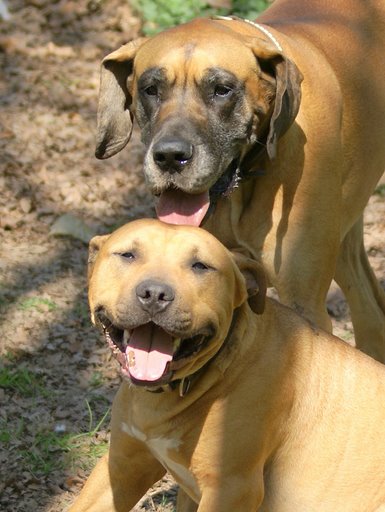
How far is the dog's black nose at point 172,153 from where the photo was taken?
186 inches

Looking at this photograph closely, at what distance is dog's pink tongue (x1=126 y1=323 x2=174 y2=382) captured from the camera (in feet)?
13.2

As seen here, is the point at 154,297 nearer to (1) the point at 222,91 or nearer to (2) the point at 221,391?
(2) the point at 221,391

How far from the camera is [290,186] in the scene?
5.17 m

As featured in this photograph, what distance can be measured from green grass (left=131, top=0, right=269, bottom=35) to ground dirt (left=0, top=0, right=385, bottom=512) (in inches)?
6.2

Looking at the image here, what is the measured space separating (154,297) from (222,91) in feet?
4.23

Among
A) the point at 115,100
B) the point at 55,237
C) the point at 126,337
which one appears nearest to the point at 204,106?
the point at 115,100

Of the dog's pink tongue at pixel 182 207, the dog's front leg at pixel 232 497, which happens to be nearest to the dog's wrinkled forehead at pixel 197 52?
the dog's pink tongue at pixel 182 207

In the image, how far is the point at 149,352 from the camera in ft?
13.3

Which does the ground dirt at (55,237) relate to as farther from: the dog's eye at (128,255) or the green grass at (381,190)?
the dog's eye at (128,255)

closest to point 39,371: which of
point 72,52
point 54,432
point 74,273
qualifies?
point 54,432

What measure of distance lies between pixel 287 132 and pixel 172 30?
0.62m

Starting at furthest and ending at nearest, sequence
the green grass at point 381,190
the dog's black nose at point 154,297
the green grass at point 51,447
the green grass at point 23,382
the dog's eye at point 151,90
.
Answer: the green grass at point 381,190 → the green grass at point 23,382 → the green grass at point 51,447 → the dog's eye at point 151,90 → the dog's black nose at point 154,297

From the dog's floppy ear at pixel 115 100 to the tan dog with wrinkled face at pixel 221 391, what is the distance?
1.11 m

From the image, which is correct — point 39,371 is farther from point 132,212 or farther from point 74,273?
point 132,212
